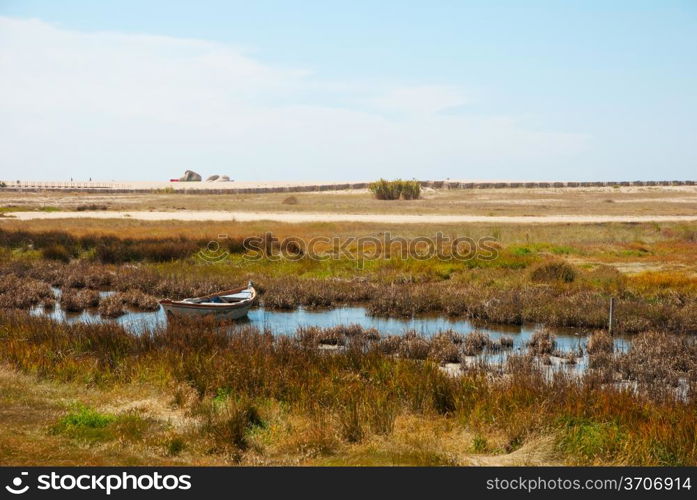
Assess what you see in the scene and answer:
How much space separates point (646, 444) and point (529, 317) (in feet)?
50.2

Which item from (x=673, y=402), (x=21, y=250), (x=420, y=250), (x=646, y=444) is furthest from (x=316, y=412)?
(x=21, y=250)

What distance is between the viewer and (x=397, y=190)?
4473 inches

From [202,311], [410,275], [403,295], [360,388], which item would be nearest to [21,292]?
[202,311]

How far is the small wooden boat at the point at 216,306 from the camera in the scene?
931 inches

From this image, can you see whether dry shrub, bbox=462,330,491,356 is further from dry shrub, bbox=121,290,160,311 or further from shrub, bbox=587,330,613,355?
dry shrub, bbox=121,290,160,311

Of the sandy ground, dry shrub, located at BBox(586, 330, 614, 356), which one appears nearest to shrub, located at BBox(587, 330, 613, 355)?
dry shrub, located at BBox(586, 330, 614, 356)

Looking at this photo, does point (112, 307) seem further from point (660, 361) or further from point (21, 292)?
point (660, 361)

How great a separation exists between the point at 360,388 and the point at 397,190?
101 metres

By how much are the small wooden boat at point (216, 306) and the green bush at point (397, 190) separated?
8608 centimetres

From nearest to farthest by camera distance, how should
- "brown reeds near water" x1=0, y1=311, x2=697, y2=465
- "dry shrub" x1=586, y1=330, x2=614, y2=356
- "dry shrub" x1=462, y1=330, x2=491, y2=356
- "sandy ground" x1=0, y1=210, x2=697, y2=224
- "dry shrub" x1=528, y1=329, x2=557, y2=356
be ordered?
1. "brown reeds near water" x1=0, y1=311, x2=697, y2=465
2. "dry shrub" x1=462, y1=330, x2=491, y2=356
3. "dry shrub" x1=586, y1=330, x2=614, y2=356
4. "dry shrub" x1=528, y1=329, x2=557, y2=356
5. "sandy ground" x1=0, y1=210, x2=697, y2=224

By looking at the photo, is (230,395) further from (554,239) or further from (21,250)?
(554,239)

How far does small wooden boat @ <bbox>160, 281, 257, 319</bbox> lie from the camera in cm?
2366

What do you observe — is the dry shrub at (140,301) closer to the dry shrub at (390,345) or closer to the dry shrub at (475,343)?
the dry shrub at (390,345)

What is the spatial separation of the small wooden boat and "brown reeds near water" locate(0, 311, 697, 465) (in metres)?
4.57
